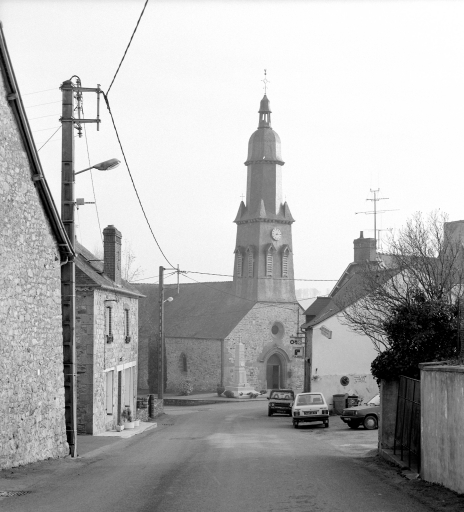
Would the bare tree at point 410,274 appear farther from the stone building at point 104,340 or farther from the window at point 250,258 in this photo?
the window at point 250,258

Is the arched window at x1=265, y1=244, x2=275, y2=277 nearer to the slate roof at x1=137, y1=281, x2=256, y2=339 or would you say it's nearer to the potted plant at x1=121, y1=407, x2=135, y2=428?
the slate roof at x1=137, y1=281, x2=256, y2=339

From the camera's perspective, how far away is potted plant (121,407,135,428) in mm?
29391

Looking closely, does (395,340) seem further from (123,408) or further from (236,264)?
(236,264)

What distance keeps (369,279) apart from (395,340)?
45.0 ft

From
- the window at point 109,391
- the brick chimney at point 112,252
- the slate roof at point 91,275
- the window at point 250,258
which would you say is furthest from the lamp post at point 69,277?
the window at point 250,258

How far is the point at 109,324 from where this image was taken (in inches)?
1104

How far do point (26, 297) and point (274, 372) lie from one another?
5167 centimetres

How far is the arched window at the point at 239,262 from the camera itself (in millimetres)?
70500

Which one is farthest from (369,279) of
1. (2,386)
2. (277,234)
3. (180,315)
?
(180,315)

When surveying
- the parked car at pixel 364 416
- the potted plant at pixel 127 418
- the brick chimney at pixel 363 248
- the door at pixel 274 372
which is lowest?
the door at pixel 274 372

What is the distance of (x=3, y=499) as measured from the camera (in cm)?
1179

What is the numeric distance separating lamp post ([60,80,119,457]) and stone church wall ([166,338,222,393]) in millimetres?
47177

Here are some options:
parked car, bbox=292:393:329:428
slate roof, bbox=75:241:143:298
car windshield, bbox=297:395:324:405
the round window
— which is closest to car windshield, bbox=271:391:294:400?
car windshield, bbox=297:395:324:405

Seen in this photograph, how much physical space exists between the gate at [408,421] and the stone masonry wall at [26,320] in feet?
24.7
